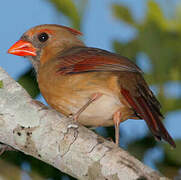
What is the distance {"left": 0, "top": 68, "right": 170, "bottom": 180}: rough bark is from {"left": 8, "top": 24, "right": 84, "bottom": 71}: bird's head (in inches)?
55.0

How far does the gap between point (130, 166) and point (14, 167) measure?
0.97 metres

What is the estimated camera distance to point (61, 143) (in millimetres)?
2059

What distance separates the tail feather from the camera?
244 cm

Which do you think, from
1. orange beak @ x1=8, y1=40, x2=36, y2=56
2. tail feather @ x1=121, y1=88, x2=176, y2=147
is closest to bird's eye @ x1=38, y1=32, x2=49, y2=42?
orange beak @ x1=8, y1=40, x2=36, y2=56

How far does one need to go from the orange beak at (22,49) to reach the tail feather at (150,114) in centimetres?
122

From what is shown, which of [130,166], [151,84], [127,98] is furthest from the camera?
[151,84]

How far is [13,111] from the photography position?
217cm

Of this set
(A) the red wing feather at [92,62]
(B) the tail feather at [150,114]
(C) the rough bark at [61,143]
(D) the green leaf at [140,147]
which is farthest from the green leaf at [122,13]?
(C) the rough bark at [61,143]

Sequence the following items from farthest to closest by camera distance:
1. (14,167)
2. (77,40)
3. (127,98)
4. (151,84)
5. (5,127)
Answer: (77,40) → (151,84) → (127,98) → (14,167) → (5,127)

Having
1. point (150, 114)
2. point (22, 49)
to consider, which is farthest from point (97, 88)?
point (22, 49)

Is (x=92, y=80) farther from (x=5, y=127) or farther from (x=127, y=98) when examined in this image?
(x=5, y=127)

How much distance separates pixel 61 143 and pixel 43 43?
1.90 metres

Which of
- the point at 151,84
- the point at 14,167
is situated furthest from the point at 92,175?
the point at 151,84

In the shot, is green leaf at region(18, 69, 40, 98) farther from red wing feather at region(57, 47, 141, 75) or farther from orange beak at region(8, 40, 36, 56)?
orange beak at region(8, 40, 36, 56)
